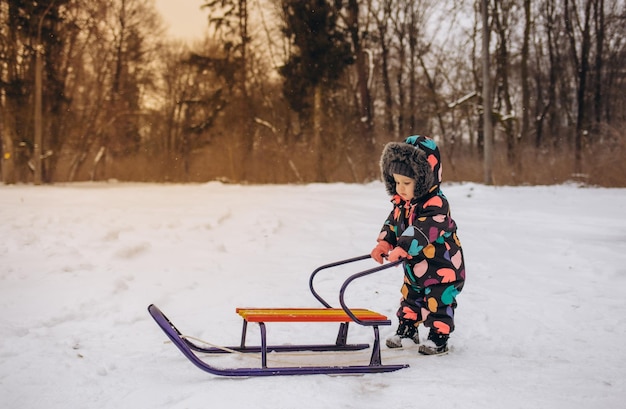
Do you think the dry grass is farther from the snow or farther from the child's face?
the child's face

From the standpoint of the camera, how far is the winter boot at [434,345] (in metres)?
4.02

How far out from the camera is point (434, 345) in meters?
4.04

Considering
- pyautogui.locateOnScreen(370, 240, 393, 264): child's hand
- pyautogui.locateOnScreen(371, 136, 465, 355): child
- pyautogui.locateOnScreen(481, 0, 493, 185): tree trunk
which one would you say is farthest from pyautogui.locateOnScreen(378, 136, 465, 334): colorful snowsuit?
pyautogui.locateOnScreen(481, 0, 493, 185): tree trunk

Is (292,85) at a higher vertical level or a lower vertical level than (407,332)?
higher

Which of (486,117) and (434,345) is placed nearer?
(434,345)

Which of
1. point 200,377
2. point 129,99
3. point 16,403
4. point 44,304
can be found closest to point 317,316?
point 200,377

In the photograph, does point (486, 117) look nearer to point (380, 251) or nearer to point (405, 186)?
point (405, 186)

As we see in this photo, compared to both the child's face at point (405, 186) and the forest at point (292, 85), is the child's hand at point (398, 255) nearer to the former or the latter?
the child's face at point (405, 186)

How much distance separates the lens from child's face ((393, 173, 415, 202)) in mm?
3947

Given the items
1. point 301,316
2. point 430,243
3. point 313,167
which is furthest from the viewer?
point 313,167

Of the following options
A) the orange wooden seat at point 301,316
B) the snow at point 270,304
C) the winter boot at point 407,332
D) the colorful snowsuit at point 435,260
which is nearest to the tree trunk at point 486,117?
the snow at point 270,304

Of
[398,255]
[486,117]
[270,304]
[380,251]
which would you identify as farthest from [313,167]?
[398,255]

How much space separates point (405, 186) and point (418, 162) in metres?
0.20

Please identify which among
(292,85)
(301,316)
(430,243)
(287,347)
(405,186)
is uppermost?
(292,85)
